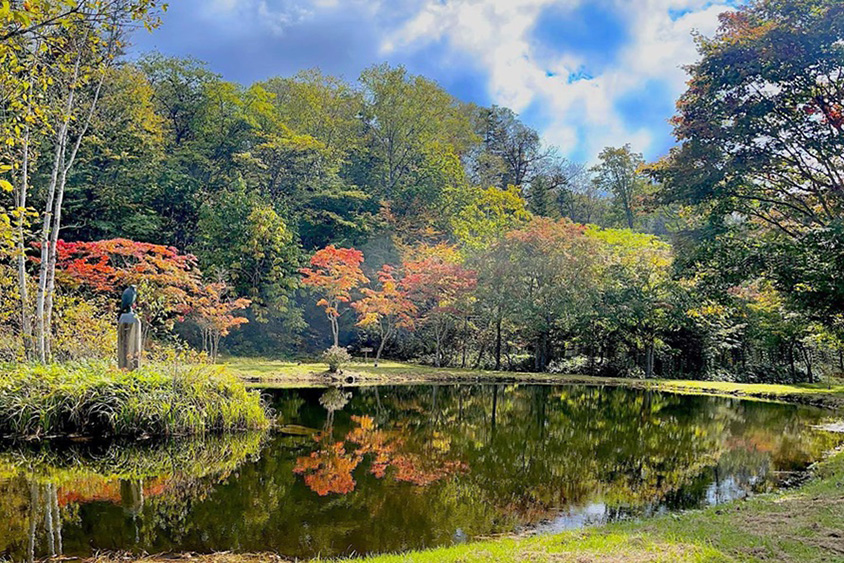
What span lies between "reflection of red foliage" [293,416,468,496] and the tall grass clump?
1.99m

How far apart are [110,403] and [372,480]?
14.7ft

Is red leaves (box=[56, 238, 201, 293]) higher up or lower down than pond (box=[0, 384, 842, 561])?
higher up

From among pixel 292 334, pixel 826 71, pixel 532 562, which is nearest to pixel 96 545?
pixel 532 562

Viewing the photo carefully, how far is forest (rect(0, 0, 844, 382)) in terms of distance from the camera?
11.0m

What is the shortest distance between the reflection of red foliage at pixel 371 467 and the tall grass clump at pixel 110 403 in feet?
6.52

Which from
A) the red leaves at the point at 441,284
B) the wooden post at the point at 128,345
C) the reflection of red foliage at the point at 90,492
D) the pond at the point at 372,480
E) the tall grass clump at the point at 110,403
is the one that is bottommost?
the pond at the point at 372,480

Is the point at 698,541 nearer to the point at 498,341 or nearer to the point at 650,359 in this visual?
the point at 498,341

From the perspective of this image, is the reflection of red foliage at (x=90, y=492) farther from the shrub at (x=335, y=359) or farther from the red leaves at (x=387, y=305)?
the red leaves at (x=387, y=305)

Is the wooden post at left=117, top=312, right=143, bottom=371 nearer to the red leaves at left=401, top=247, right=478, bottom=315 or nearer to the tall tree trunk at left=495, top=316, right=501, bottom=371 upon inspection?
the red leaves at left=401, top=247, right=478, bottom=315

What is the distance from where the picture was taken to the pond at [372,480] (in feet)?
16.7

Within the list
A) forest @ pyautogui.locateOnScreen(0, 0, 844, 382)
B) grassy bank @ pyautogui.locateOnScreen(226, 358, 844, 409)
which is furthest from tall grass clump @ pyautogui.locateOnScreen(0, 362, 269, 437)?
grassy bank @ pyautogui.locateOnScreen(226, 358, 844, 409)

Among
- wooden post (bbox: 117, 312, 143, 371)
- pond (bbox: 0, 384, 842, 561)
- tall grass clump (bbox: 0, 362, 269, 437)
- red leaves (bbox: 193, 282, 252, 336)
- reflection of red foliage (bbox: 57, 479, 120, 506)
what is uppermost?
red leaves (bbox: 193, 282, 252, 336)

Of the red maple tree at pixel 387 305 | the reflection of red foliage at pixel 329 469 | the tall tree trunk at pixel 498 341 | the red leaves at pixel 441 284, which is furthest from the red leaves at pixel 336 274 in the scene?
the reflection of red foliage at pixel 329 469

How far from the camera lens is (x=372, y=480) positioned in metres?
7.02
